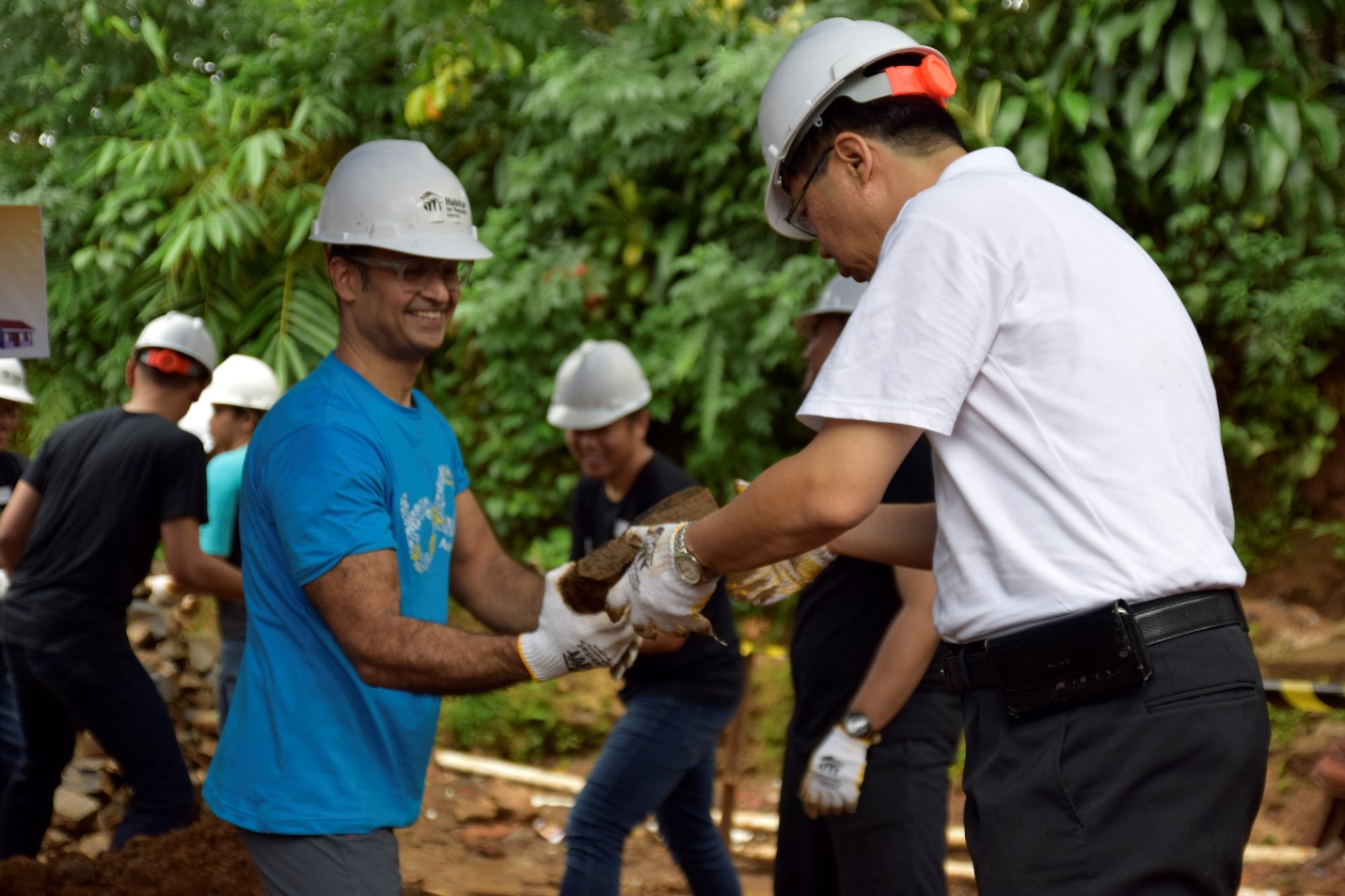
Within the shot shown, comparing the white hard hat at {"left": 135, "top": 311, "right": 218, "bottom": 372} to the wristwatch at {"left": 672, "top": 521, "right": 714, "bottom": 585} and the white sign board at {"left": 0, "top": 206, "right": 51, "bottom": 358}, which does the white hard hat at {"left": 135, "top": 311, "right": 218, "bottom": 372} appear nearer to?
the white sign board at {"left": 0, "top": 206, "right": 51, "bottom": 358}

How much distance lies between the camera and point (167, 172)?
9.09 m

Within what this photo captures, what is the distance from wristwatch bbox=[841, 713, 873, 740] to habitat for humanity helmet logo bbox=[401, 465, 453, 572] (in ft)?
3.49

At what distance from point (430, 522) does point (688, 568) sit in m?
0.76

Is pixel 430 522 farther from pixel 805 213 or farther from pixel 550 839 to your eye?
pixel 550 839

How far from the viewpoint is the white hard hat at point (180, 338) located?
454cm

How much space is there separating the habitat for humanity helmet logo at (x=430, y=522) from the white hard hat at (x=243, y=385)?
3.35 metres

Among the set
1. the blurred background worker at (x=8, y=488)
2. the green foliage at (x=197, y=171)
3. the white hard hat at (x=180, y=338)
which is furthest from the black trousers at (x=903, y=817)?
the green foliage at (x=197, y=171)

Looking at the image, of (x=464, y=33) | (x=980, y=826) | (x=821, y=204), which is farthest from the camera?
(x=464, y=33)

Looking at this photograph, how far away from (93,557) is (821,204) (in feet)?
10.5

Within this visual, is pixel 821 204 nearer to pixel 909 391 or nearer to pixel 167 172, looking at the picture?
pixel 909 391

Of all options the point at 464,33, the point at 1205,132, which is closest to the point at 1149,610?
the point at 1205,132

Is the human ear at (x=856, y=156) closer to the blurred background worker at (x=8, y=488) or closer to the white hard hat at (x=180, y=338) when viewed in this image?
the white hard hat at (x=180, y=338)

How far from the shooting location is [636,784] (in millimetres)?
3676

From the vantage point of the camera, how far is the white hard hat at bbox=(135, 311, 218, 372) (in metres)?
4.54
